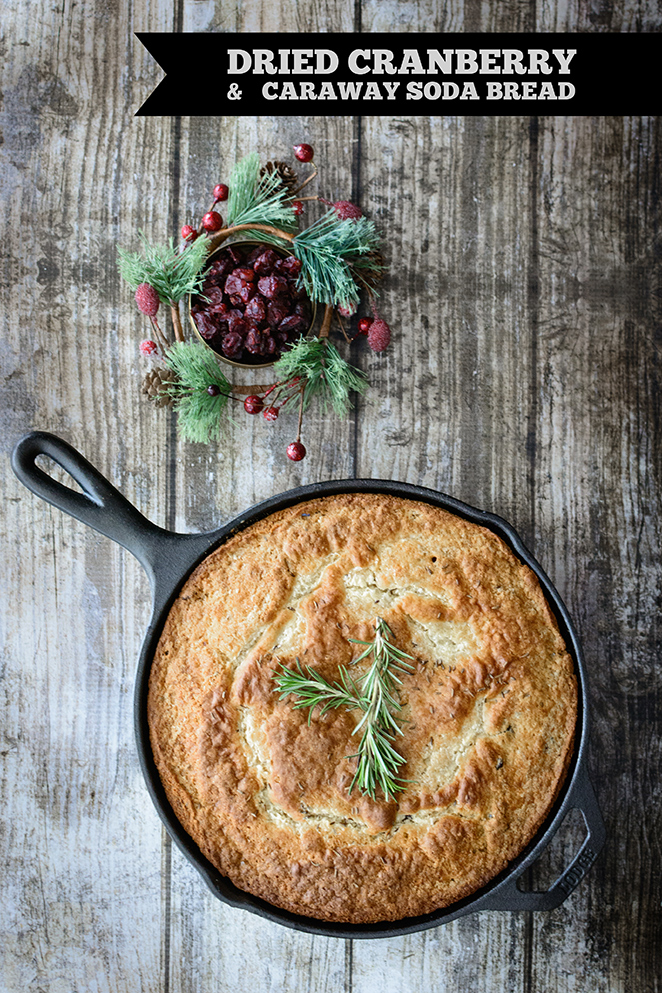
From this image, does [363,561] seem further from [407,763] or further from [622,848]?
[622,848]

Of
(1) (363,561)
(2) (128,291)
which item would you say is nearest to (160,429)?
(2) (128,291)

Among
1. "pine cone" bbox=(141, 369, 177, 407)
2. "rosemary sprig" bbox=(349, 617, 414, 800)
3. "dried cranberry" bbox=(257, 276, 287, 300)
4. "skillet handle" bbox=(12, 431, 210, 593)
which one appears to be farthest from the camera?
"pine cone" bbox=(141, 369, 177, 407)

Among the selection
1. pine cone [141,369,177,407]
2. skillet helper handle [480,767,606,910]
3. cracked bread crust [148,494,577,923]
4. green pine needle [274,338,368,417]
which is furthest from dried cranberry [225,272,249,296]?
skillet helper handle [480,767,606,910]

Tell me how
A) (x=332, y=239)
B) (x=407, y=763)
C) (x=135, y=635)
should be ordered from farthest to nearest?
(x=135, y=635) < (x=332, y=239) < (x=407, y=763)

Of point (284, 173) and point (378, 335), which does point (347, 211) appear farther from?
point (378, 335)

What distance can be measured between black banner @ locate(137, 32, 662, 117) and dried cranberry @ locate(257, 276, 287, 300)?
64 centimetres

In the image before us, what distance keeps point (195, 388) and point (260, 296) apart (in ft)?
1.09

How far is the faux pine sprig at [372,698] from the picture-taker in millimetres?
1814

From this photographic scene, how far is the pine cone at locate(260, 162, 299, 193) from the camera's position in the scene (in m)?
2.36

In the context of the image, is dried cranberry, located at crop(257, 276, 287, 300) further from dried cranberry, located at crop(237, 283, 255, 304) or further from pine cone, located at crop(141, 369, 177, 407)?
pine cone, located at crop(141, 369, 177, 407)

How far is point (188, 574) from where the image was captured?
1981 mm

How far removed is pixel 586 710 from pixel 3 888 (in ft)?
6.08

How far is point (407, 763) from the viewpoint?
1863mm

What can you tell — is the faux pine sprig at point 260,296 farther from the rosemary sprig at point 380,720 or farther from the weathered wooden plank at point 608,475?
the rosemary sprig at point 380,720
